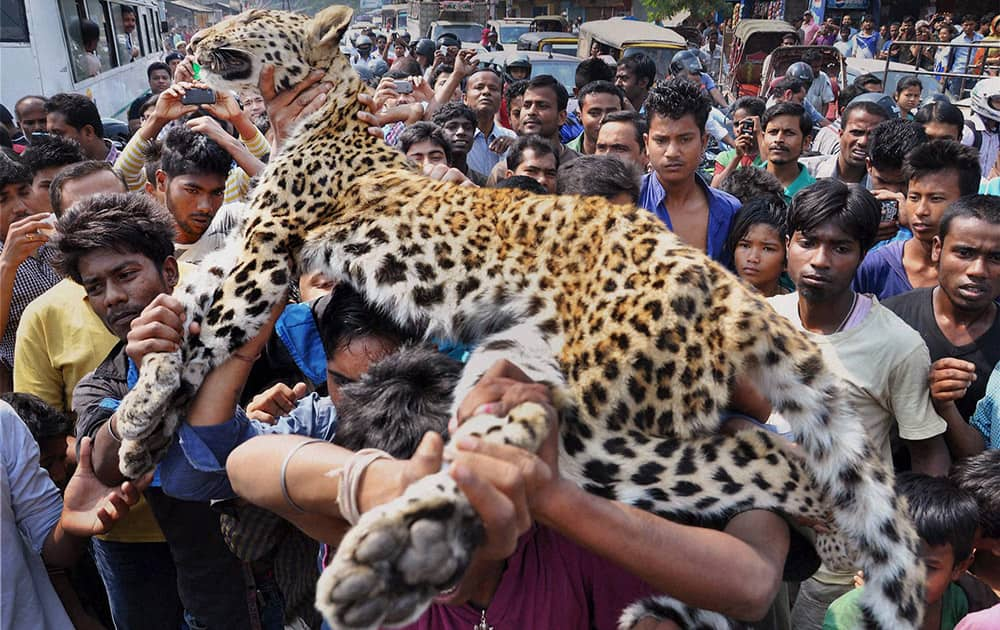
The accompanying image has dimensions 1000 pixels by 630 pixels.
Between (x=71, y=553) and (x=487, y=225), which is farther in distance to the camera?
(x=71, y=553)

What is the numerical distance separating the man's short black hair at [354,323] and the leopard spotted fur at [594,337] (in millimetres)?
60

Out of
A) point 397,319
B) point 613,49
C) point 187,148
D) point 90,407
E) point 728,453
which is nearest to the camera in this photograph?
point 728,453

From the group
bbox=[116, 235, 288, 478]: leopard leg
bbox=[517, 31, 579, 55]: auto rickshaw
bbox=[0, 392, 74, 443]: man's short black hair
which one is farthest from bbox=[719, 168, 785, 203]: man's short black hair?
bbox=[517, 31, 579, 55]: auto rickshaw

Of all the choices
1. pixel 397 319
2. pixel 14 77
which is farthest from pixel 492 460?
pixel 14 77

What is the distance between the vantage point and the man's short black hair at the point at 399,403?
75.9 inches

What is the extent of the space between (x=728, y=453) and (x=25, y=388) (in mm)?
3101

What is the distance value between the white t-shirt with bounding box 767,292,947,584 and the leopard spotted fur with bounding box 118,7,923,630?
1.12 metres

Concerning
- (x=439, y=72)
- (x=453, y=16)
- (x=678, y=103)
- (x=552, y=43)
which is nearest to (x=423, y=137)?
(x=678, y=103)

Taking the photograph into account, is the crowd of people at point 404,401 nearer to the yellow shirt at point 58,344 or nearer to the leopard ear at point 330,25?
the yellow shirt at point 58,344

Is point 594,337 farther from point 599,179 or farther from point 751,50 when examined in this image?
point 751,50

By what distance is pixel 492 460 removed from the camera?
1.51 metres

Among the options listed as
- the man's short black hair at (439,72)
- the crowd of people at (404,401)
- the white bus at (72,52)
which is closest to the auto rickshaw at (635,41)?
the man's short black hair at (439,72)

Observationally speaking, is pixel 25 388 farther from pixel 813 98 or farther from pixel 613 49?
pixel 613 49

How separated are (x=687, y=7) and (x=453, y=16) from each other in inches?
415
